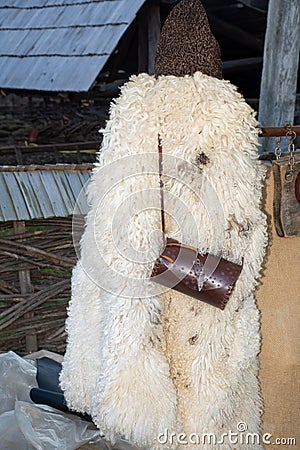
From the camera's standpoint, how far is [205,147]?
1352 millimetres

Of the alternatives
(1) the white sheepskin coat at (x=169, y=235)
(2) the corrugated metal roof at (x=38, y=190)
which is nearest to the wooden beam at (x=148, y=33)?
(2) the corrugated metal roof at (x=38, y=190)

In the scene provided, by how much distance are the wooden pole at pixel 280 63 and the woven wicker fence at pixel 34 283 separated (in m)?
1.28

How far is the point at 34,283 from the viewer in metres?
3.27

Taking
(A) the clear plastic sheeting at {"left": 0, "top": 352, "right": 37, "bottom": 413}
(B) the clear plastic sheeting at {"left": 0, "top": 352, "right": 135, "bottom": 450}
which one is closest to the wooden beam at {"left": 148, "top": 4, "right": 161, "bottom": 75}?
(A) the clear plastic sheeting at {"left": 0, "top": 352, "right": 37, "bottom": 413}

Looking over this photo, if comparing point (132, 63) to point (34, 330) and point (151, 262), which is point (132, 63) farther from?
point (151, 262)

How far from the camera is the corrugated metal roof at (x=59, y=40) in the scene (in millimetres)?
4449

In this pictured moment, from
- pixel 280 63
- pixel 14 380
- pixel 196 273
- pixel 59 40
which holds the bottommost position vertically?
pixel 14 380

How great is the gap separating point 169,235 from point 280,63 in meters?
2.40

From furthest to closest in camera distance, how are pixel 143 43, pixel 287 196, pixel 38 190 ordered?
pixel 143 43 < pixel 38 190 < pixel 287 196

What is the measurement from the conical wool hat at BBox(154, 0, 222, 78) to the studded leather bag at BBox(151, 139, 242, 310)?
18cm

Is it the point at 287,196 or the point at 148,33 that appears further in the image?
the point at 148,33

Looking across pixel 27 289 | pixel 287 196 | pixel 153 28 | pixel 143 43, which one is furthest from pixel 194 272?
pixel 143 43

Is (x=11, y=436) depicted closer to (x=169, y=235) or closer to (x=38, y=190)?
(x=169, y=235)

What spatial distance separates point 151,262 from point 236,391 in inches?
15.3
